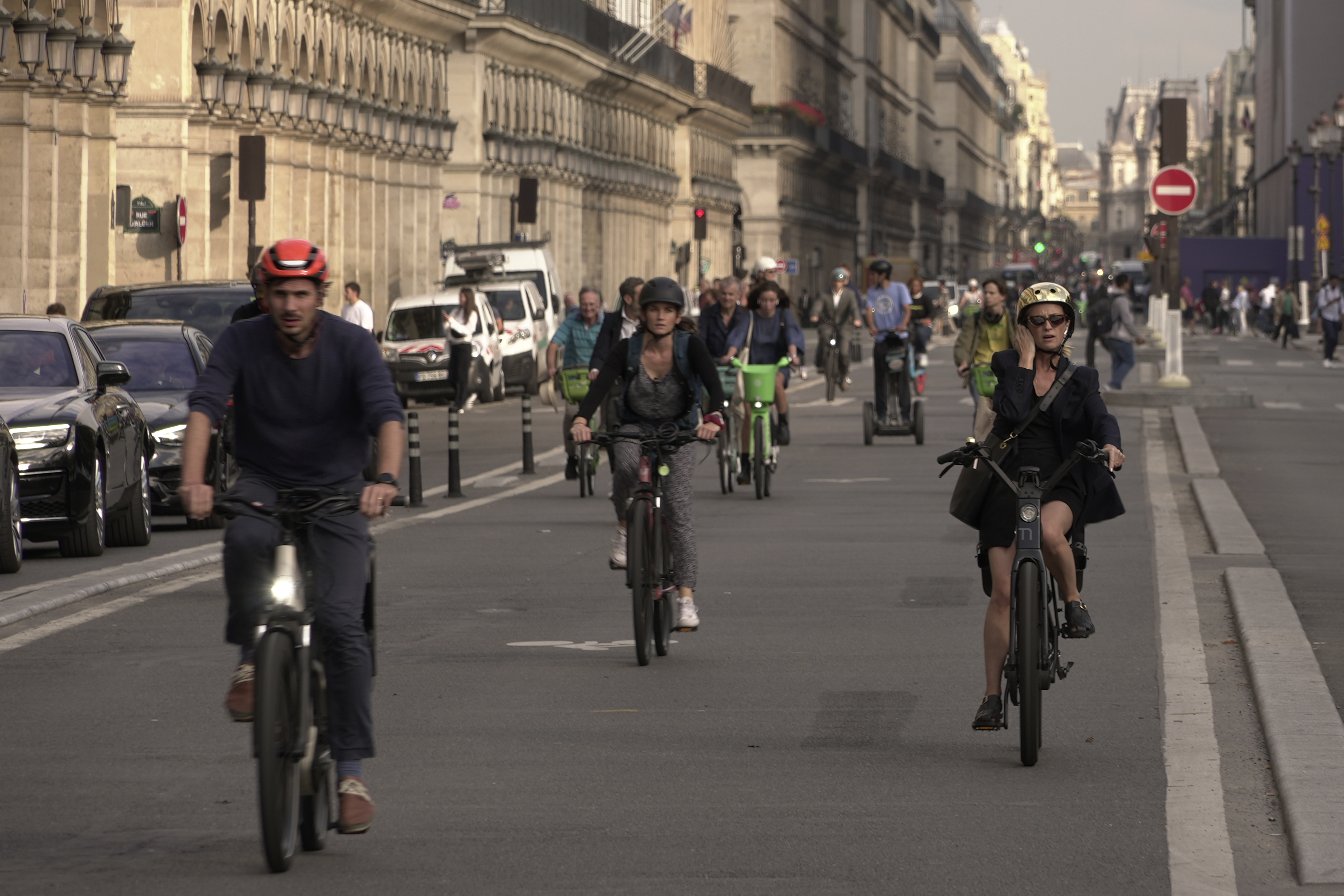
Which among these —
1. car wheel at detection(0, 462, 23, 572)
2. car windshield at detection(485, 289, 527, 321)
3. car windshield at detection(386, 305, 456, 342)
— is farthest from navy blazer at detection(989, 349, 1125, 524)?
car windshield at detection(485, 289, 527, 321)

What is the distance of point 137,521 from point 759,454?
4938 millimetres

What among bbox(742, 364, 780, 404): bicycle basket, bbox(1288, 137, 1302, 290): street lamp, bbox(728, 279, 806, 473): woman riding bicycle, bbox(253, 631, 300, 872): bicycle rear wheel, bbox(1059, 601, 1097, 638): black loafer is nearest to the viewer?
bbox(253, 631, 300, 872): bicycle rear wheel

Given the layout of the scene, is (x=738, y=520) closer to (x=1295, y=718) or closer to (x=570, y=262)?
(x=1295, y=718)

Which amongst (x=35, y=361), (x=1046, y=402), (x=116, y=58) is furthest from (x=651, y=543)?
(x=116, y=58)

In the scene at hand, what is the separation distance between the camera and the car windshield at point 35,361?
15930 millimetres

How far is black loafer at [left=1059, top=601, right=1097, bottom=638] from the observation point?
8617 millimetres

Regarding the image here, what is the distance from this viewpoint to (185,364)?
18.6 meters

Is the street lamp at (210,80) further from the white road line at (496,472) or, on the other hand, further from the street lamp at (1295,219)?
the street lamp at (1295,219)

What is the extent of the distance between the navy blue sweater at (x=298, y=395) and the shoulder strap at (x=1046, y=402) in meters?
2.34

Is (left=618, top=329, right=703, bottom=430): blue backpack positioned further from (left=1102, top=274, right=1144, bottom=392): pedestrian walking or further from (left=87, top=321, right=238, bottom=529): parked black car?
(left=1102, top=274, right=1144, bottom=392): pedestrian walking

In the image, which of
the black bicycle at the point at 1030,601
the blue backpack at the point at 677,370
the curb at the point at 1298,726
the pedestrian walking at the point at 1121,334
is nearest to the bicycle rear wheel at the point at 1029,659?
the black bicycle at the point at 1030,601

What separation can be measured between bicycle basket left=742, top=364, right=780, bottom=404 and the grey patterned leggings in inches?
317

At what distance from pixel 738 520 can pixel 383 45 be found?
36.8m

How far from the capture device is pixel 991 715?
8469 mm
